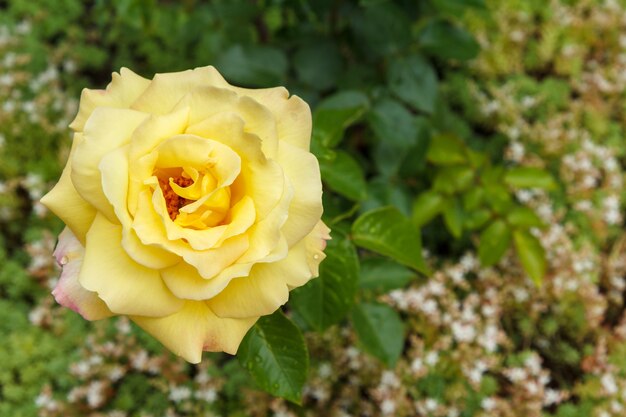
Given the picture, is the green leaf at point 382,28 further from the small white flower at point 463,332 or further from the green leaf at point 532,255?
the small white flower at point 463,332

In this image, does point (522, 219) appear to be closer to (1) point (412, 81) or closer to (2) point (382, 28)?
(1) point (412, 81)

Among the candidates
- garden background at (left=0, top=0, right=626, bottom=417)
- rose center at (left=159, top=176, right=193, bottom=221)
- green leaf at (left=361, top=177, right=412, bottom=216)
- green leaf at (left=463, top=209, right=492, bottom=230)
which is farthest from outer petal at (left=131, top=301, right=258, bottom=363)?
green leaf at (left=463, top=209, right=492, bottom=230)

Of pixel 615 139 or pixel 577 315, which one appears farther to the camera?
pixel 615 139

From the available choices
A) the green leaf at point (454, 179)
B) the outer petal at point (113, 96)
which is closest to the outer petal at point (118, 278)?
the outer petal at point (113, 96)

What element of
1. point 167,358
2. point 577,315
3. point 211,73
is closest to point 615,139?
point 577,315

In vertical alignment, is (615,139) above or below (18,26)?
above

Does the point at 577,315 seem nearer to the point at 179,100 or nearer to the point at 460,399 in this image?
the point at 460,399

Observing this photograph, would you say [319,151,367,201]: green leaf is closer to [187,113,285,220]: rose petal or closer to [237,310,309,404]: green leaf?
[237,310,309,404]: green leaf

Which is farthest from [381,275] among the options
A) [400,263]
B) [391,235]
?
[391,235]
